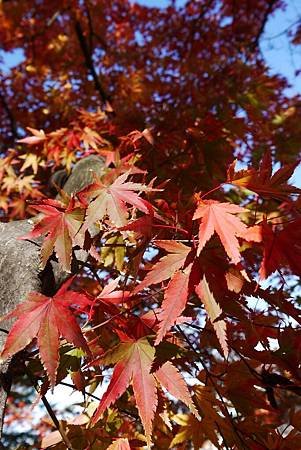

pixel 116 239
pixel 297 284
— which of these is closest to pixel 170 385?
pixel 116 239

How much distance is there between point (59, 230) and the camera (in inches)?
45.0

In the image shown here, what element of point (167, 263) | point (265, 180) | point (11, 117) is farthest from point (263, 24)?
point (167, 263)

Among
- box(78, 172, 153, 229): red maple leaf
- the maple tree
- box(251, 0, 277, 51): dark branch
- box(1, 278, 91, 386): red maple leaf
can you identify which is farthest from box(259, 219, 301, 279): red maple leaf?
box(251, 0, 277, 51): dark branch

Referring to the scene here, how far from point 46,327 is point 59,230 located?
0.26 meters

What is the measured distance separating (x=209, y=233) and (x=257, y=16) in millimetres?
5931

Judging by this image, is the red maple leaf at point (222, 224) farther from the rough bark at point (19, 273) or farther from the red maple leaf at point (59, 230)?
the rough bark at point (19, 273)

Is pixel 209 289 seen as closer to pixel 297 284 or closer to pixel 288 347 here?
pixel 288 347

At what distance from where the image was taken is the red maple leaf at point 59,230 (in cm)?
111

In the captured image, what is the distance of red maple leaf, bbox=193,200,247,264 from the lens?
923 millimetres

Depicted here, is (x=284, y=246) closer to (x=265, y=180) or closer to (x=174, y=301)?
(x=265, y=180)

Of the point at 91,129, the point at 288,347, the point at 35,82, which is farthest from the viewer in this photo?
the point at 35,82

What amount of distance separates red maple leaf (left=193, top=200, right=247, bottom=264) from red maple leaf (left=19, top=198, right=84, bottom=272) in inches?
12.4

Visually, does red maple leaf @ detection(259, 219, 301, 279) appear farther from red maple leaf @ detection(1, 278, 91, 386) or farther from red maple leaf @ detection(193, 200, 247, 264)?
red maple leaf @ detection(1, 278, 91, 386)

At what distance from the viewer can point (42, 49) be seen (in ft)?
18.4
